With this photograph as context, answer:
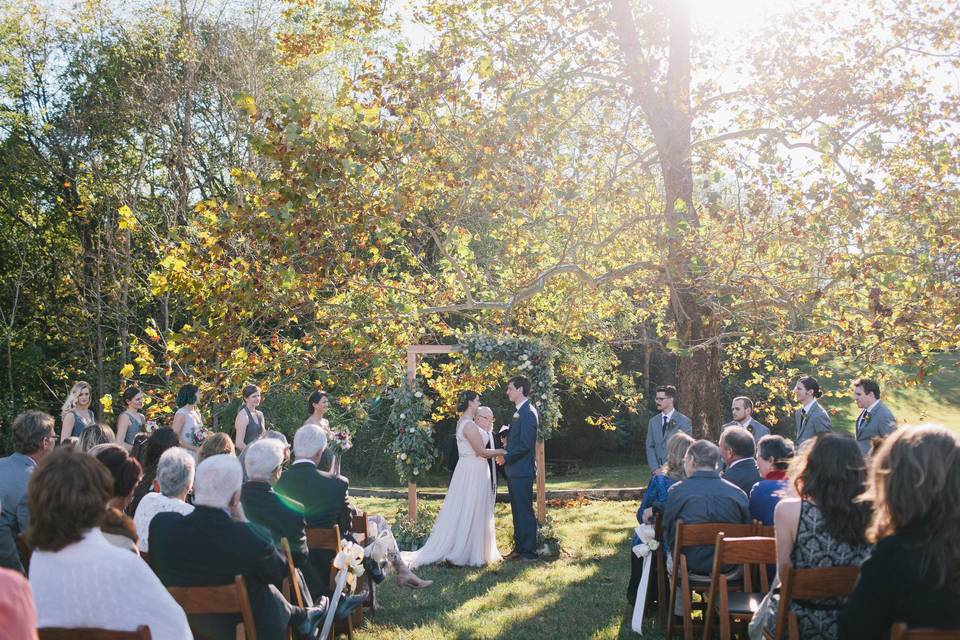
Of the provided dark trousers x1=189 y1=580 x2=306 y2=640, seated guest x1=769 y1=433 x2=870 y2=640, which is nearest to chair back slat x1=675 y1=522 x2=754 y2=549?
seated guest x1=769 y1=433 x2=870 y2=640

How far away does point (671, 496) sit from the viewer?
6.41 meters

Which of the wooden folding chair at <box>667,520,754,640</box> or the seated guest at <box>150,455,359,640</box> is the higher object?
the seated guest at <box>150,455,359,640</box>

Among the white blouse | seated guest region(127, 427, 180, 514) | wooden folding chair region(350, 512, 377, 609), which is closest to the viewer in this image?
the white blouse

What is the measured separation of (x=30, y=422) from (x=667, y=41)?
870 centimetres

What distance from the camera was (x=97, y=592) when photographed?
329cm

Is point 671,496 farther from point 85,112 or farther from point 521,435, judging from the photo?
point 85,112

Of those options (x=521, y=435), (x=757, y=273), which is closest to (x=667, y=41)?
(x=757, y=273)

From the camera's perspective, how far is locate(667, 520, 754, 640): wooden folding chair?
5.96 m

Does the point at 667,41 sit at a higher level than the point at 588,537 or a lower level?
higher

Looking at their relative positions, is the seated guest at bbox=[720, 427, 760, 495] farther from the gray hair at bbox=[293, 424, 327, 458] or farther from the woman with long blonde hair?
the woman with long blonde hair

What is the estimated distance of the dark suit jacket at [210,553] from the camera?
14.2 feet

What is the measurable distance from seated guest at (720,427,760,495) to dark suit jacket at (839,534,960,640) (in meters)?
3.84

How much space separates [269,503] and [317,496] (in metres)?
0.91

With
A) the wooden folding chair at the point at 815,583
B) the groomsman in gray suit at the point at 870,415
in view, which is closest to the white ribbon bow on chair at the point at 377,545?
the wooden folding chair at the point at 815,583
